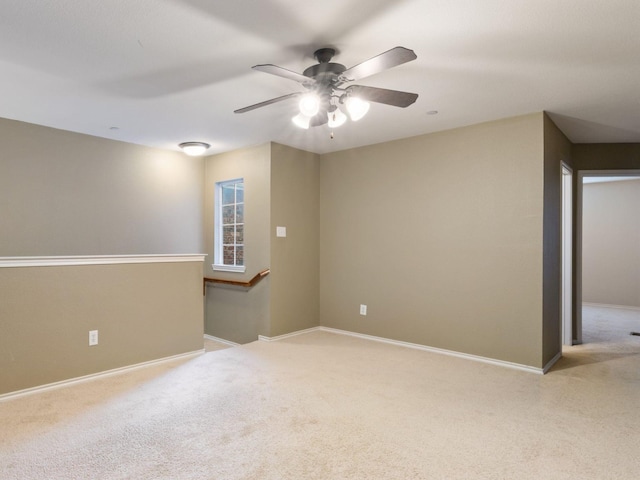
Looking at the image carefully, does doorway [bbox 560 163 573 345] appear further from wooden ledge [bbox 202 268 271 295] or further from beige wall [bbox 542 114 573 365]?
wooden ledge [bbox 202 268 271 295]

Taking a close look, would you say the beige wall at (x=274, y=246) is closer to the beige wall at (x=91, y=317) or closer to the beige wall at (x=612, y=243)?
the beige wall at (x=91, y=317)

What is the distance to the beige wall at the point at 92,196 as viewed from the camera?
3813 millimetres

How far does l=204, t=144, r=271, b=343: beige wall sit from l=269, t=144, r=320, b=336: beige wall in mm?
97

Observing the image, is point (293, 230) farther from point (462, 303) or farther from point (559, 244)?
point (559, 244)

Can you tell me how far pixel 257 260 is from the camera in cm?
470

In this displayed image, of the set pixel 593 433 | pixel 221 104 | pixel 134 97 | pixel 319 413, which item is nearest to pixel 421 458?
pixel 319 413

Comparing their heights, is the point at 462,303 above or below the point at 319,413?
above

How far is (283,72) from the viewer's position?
2111 millimetres

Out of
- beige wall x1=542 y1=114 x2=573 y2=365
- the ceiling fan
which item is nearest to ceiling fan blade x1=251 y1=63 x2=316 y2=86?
the ceiling fan

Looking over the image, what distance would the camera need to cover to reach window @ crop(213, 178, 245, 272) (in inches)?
203

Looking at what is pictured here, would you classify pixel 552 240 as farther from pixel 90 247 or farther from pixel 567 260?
pixel 90 247

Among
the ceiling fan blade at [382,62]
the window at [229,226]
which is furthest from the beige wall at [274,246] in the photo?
the ceiling fan blade at [382,62]

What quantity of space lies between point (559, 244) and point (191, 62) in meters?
3.76

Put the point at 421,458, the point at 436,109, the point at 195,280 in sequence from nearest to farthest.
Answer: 1. the point at 421,458
2. the point at 436,109
3. the point at 195,280
